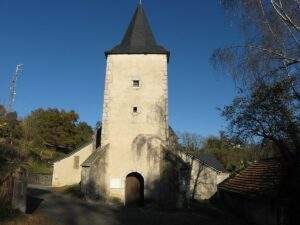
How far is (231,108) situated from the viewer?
13656 millimetres

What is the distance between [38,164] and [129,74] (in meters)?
24.1

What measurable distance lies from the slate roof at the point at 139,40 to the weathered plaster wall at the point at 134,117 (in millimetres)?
339

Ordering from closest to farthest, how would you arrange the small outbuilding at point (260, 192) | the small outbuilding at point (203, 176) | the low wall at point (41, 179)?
the small outbuilding at point (260, 192) < the small outbuilding at point (203, 176) < the low wall at point (41, 179)

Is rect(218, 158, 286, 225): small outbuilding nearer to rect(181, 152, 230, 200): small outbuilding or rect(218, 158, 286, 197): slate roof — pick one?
rect(218, 158, 286, 197): slate roof

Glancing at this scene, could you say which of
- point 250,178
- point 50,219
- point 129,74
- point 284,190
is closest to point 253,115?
point 284,190

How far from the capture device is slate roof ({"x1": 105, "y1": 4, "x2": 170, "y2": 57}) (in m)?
23.8

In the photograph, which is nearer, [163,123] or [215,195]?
[163,123]

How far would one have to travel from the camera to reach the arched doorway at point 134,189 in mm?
22344

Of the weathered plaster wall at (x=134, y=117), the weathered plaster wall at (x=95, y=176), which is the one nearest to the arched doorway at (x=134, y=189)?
the weathered plaster wall at (x=134, y=117)

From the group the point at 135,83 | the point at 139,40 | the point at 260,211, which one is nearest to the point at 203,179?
the point at 135,83

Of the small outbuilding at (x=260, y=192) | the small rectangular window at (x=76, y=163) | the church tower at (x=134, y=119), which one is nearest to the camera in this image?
the small outbuilding at (x=260, y=192)

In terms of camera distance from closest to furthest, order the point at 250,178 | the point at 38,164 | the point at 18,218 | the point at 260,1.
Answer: the point at 260,1
the point at 18,218
the point at 250,178
the point at 38,164

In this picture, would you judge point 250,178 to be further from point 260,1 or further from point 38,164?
point 38,164

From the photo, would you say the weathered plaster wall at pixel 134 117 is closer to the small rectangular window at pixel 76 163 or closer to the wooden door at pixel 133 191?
the wooden door at pixel 133 191
